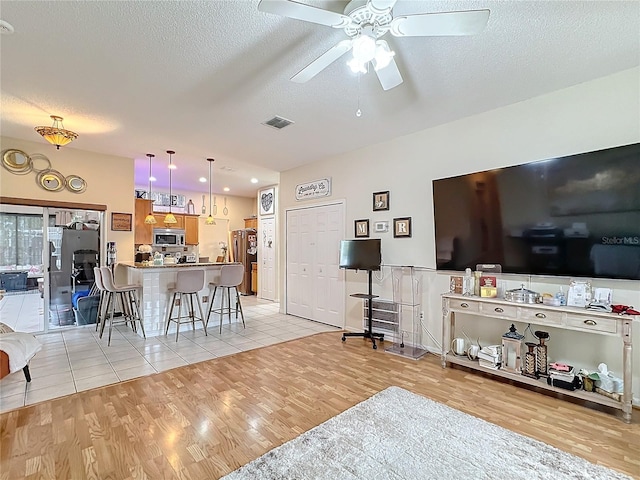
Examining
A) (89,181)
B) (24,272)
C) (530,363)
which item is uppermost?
(89,181)

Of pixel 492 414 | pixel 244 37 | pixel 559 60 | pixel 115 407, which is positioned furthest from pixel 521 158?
pixel 115 407

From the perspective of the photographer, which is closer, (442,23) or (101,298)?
(442,23)

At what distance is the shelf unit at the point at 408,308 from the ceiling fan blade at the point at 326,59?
8.84ft

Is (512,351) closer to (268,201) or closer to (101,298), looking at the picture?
(101,298)

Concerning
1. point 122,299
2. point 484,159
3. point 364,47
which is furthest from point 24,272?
point 484,159

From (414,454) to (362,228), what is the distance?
10.4 feet

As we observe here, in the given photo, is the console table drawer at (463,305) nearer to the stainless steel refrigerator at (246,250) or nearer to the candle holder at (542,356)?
the candle holder at (542,356)

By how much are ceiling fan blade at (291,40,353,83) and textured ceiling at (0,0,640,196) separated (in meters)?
0.30

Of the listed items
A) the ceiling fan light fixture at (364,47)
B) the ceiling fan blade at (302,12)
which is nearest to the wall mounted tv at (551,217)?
the ceiling fan light fixture at (364,47)

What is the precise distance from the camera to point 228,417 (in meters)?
2.44

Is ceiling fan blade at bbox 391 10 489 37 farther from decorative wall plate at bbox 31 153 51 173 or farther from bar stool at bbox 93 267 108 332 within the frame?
decorative wall plate at bbox 31 153 51 173

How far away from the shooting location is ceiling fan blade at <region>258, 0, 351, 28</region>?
1568 millimetres

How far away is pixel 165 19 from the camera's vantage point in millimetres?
2086

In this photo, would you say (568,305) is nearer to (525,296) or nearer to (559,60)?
(525,296)
